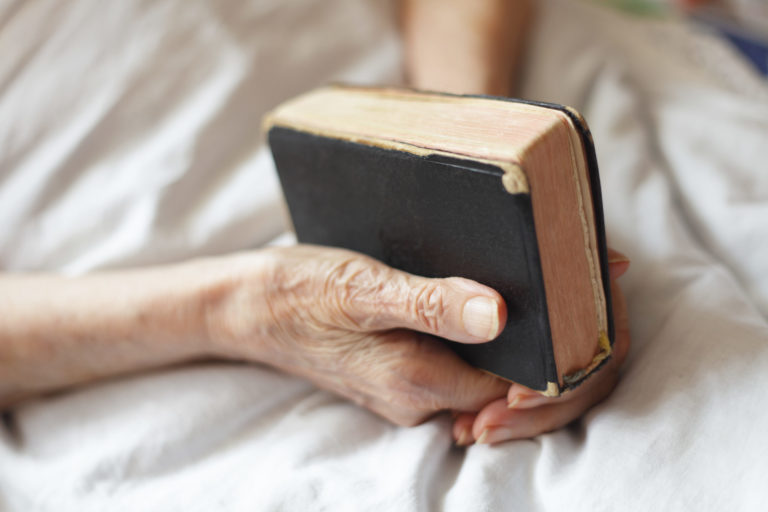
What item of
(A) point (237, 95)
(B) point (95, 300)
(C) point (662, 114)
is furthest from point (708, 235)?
(B) point (95, 300)

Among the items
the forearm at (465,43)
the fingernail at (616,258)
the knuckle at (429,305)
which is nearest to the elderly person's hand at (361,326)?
the knuckle at (429,305)

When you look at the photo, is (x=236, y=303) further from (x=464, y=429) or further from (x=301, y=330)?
(x=464, y=429)

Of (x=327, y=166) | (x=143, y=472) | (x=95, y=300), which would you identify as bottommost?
(x=143, y=472)

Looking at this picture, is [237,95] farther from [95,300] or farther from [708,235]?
[708,235]

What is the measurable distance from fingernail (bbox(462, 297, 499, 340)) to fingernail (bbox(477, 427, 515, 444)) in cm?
11

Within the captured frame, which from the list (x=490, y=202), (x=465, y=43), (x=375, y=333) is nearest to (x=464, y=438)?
(x=375, y=333)

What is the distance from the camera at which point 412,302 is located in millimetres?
474

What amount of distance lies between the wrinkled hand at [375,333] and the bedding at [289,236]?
0.09 ft

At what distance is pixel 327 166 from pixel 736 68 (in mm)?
730

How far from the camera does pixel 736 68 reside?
91 cm

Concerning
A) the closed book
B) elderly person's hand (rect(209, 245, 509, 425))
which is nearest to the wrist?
elderly person's hand (rect(209, 245, 509, 425))

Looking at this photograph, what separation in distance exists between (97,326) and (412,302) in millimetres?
392

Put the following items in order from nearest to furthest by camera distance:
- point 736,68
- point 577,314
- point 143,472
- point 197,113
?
point 577,314 → point 143,472 → point 197,113 → point 736,68

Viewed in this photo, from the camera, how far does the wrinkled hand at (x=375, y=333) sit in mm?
478
